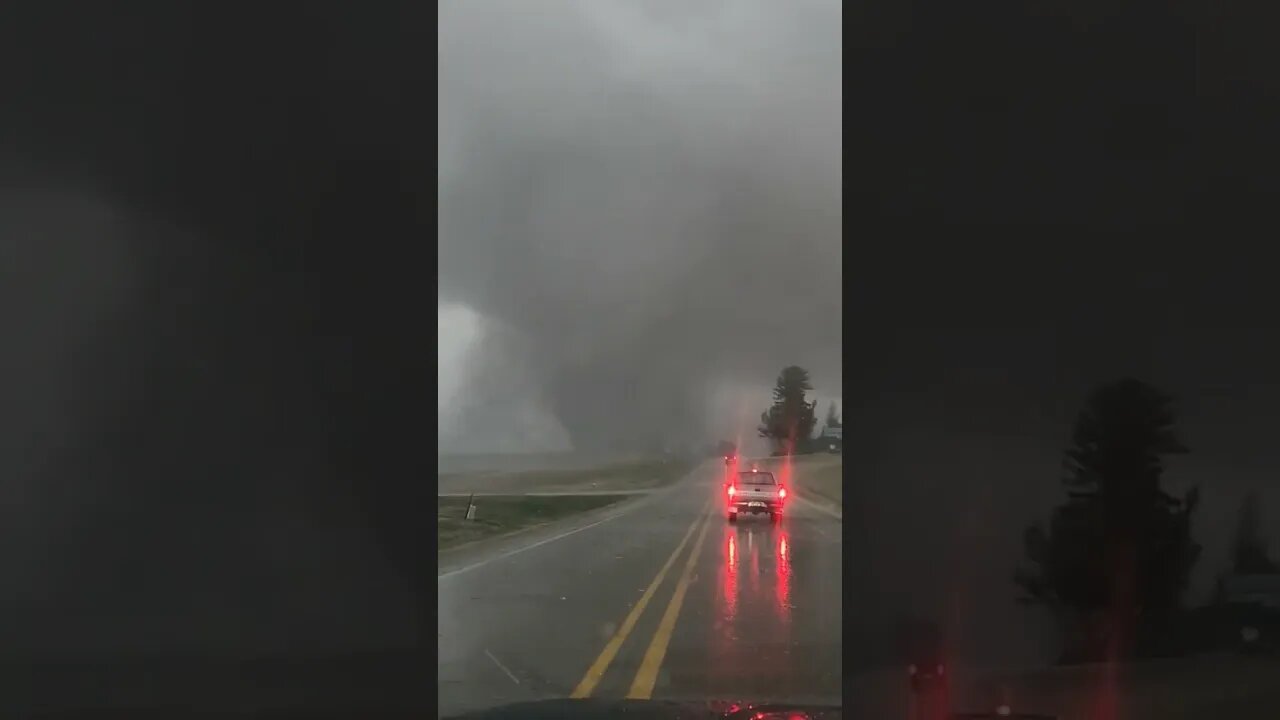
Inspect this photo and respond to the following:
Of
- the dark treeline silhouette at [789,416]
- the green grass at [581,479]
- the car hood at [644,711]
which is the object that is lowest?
the car hood at [644,711]

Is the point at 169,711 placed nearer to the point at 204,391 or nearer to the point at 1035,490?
the point at 204,391

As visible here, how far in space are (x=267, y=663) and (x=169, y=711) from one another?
0.74 ft

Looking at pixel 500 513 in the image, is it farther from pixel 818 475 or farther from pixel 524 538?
pixel 818 475

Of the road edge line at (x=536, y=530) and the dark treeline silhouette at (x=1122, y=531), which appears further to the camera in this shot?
the road edge line at (x=536, y=530)

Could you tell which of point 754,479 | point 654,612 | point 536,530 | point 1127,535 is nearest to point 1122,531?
point 1127,535

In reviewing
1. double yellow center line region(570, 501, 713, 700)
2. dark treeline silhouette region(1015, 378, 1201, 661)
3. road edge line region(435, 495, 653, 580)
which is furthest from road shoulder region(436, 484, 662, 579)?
dark treeline silhouette region(1015, 378, 1201, 661)

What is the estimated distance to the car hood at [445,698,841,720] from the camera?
5.38ft

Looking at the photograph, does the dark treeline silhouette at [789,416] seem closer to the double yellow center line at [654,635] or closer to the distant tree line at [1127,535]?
the double yellow center line at [654,635]

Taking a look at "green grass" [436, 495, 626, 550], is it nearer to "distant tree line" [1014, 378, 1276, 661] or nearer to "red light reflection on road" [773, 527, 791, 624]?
"red light reflection on road" [773, 527, 791, 624]

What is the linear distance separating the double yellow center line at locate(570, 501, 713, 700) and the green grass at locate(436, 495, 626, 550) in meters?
0.19

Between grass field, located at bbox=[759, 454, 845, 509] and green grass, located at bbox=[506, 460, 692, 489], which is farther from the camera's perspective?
green grass, located at bbox=[506, 460, 692, 489]

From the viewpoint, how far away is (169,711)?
5.07ft

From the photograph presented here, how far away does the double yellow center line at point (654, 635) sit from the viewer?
166 cm

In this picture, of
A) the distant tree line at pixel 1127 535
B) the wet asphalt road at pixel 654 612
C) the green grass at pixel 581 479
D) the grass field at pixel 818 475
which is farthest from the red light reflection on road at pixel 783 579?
the distant tree line at pixel 1127 535
